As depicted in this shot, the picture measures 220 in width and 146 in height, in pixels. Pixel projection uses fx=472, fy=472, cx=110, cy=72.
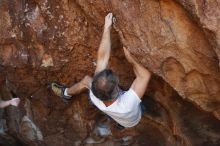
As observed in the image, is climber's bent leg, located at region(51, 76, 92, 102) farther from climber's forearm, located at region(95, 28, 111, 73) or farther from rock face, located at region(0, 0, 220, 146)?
climber's forearm, located at region(95, 28, 111, 73)

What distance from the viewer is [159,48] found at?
11.8ft

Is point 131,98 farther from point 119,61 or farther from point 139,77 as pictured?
point 119,61

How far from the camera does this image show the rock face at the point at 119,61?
11.5ft

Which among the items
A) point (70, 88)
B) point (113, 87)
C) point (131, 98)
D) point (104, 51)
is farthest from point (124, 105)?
point (70, 88)

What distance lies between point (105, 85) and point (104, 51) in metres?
0.36

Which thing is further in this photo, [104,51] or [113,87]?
[104,51]

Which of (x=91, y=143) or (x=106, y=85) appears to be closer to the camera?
(x=106, y=85)

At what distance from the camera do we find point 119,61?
4137 millimetres

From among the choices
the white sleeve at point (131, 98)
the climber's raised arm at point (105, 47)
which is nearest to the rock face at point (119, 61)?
the climber's raised arm at point (105, 47)

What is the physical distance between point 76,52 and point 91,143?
110cm

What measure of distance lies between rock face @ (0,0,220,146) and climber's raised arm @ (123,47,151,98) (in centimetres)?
7

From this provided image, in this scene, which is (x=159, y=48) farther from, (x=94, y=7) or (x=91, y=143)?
(x=91, y=143)

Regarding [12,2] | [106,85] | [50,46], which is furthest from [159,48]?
[12,2]

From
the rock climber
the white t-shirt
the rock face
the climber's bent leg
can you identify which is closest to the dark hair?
the rock climber
